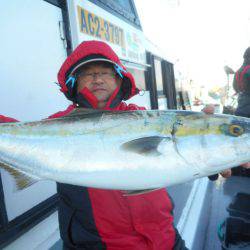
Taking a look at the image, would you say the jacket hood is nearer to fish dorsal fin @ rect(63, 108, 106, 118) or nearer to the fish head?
fish dorsal fin @ rect(63, 108, 106, 118)

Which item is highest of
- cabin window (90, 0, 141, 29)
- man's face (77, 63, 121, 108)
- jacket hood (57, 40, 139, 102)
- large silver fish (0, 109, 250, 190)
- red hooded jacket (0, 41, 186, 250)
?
cabin window (90, 0, 141, 29)

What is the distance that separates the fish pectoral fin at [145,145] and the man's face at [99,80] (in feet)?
2.17

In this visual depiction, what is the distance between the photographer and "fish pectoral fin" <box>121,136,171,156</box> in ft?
4.76

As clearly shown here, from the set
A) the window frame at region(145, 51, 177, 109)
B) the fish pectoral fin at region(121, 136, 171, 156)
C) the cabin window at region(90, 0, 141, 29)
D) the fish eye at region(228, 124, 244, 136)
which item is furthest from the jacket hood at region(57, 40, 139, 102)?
the window frame at region(145, 51, 177, 109)

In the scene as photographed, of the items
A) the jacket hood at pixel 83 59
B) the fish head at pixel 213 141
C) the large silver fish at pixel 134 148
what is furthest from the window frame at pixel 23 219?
the fish head at pixel 213 141

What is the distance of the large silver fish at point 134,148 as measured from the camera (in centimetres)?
144

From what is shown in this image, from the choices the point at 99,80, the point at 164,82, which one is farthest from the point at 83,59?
the point at 164,82

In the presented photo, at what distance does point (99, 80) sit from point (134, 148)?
2.56 ft

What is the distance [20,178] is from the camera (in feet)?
5.57

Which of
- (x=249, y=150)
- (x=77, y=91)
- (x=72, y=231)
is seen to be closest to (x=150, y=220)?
(x=72, y=231)

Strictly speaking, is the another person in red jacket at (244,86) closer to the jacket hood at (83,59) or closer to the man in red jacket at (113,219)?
the jacket hood at (83,59)

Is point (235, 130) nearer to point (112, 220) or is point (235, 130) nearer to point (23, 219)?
point (112, 220)

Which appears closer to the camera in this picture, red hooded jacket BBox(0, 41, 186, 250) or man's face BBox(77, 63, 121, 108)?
red hooded jacket BBox(0, 41, 186, 250)

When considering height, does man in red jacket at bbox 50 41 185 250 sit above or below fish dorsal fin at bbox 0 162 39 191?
below
